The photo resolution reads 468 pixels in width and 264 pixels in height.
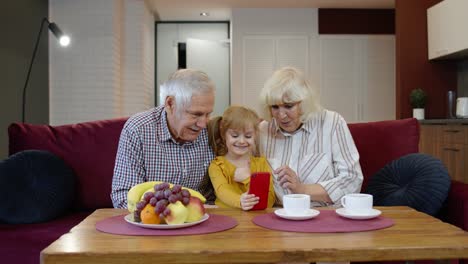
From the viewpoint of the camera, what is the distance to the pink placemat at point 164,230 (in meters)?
1.22

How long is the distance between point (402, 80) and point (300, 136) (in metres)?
3.68

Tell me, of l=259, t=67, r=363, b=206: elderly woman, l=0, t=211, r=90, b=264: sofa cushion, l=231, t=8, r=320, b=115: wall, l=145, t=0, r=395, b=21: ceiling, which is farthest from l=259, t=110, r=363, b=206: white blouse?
l=231, t=8, r=320, b=115: wall

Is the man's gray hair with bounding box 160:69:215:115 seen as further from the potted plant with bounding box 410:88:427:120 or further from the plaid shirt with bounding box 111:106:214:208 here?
the potted plant with bounding box 410:88:427:120

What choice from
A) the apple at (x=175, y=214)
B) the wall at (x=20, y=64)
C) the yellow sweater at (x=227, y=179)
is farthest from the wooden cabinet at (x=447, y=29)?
the wall at (x=20, y=64)

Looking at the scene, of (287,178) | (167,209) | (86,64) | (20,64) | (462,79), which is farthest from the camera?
(86,64)

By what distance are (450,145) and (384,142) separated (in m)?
2.27

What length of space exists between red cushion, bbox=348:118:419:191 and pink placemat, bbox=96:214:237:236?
4.12 ft

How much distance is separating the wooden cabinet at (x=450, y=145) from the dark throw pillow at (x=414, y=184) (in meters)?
2.35

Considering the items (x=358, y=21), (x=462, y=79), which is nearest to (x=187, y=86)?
(x=462, y=79)

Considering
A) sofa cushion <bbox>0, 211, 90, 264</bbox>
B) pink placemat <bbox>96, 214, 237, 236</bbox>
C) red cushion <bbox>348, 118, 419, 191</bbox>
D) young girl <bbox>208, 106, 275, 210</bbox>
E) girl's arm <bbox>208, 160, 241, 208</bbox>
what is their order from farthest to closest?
red cushion <bbox>348, 118, 419, 191</bbox> → sofa cushion <bbox>0, 211, 90, 264</bbox> → young girl <bbox>208, 106, 275, 210</bbox> → girl's arm <bbox>208, 160, 241, 208</bbox> → pink placemat <bbox>96, 214, 237, 236</bbox>

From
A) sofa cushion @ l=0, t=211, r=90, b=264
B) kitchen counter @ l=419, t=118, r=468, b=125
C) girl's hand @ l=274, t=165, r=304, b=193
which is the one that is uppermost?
kitchen counter @ l=419, t=118, r=468, b=125

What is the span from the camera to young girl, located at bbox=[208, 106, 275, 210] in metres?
1.84

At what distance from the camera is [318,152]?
2.04m

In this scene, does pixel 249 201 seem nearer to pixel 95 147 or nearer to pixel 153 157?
pixel 153 157
